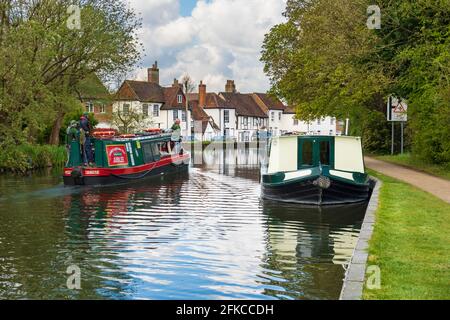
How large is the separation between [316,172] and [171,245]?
7.96m

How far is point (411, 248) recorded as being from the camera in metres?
10.6

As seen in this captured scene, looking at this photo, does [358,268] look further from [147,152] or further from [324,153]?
[147,152]

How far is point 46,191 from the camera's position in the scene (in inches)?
969

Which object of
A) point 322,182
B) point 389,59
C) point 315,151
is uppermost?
point 389,59

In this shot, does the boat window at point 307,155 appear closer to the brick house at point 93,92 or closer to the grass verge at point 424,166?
the grass verge at point 424,166

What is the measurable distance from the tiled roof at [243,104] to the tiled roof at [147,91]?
18.3 m

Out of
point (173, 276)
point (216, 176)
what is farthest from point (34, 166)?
point (173, 276)

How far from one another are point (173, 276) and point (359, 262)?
3109mm

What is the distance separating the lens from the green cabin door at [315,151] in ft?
72.1

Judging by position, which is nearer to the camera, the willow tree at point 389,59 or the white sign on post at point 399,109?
the willow tree at point 389,59

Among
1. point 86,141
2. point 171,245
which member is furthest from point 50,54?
point 171,245

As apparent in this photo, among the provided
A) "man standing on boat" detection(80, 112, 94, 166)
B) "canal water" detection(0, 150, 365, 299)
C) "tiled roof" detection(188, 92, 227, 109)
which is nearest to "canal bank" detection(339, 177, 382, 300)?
"canal water" detection(0, 150, 365, 299)

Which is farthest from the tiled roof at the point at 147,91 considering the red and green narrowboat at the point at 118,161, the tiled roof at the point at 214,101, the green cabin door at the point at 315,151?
the green cabin door at the point at 315,151
